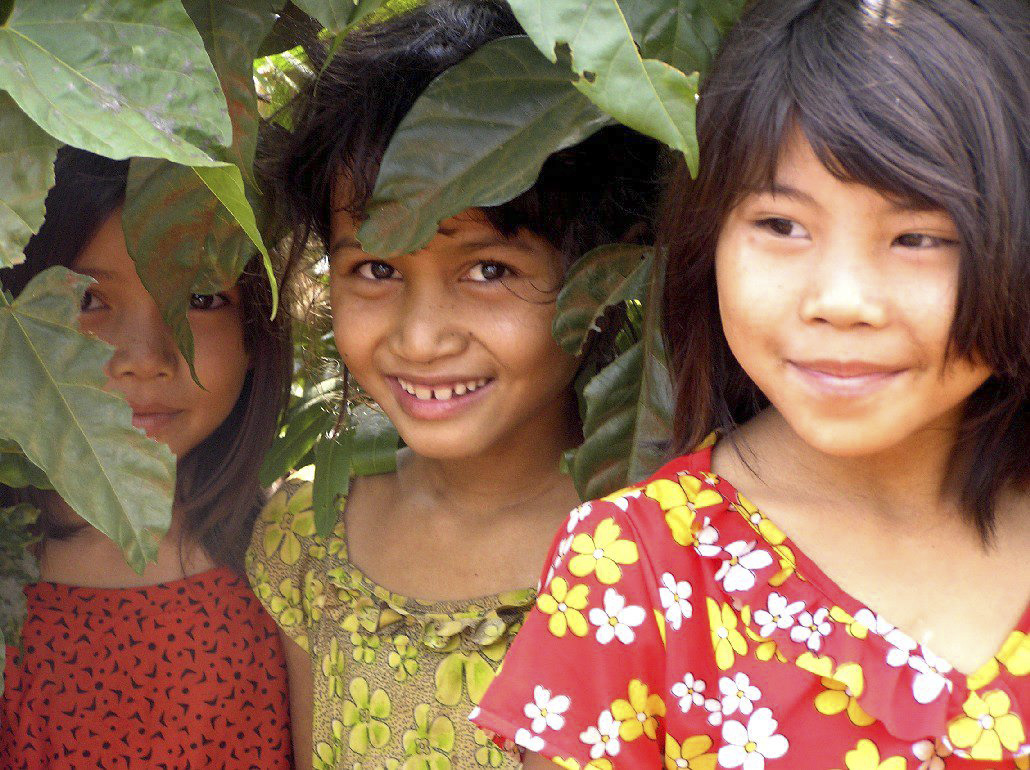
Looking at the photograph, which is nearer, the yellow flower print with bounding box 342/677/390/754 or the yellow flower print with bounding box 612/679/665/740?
the yellow flower print with bounding box 612/679/665/740

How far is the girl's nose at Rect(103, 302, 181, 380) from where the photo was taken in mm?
1498

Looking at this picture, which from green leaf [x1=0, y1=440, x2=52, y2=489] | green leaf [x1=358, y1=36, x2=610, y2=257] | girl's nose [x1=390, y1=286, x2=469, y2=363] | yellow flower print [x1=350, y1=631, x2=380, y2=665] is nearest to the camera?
green leaf [x1=358, y1=36, x2=610, y2=257]

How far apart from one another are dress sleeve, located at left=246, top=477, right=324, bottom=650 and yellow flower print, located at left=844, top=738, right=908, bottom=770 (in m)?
0.79

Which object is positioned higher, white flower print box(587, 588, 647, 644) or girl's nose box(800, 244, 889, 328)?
girl's nose box(800, 244, 889, 328)

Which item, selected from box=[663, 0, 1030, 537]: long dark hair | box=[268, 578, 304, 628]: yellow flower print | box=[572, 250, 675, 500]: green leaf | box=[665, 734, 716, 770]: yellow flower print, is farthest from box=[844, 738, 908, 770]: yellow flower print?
box=[268, 578, 304, 628]: yellow flower print

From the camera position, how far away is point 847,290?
887mm

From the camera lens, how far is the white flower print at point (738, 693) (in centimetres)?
97

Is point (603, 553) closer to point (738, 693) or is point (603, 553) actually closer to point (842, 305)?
point (738, 693)

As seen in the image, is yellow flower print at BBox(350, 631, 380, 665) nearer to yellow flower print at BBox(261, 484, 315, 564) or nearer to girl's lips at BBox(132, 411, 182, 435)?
yellow flower print at BBox(261, 484, 315, 564)

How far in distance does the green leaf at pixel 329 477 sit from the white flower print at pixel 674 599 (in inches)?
23.8

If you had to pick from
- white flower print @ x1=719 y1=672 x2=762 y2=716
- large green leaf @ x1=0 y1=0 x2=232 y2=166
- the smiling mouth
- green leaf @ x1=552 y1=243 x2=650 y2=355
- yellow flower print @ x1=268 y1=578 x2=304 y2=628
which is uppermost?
large green leaf @ x1=0 y1=0 x2=232 y2=166

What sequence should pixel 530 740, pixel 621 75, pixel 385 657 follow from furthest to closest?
1. pixel 385 657
2. pixel 530 740
3. pixel 621 75

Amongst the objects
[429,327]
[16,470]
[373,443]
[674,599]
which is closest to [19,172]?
[16,470]

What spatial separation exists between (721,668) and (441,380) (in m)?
0.51
